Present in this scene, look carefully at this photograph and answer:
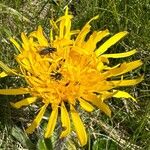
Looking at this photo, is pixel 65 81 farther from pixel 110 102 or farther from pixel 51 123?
pixel 110 102

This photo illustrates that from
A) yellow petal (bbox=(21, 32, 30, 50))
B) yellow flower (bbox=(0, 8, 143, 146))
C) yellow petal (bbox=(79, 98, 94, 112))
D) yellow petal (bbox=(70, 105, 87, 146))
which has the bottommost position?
yellow petal (bbox=(70, 105, 87, 146))

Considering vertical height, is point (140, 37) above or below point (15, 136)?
above

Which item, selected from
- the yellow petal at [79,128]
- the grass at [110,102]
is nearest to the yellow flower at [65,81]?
the yellow petal at [79,128]

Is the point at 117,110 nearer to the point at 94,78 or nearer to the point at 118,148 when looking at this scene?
the point at 118,148

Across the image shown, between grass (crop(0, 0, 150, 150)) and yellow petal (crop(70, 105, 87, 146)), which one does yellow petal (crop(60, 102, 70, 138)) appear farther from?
grass (crop(0, 0, 150, 150))

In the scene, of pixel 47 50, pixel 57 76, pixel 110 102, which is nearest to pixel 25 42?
pixel 47 50

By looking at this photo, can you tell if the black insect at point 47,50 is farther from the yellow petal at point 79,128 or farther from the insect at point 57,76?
the yellow petal at point 79,128

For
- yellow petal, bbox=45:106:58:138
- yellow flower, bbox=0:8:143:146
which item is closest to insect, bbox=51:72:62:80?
yellow flower, bbox=0:8:143:146

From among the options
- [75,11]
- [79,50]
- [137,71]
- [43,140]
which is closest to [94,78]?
[79,50]

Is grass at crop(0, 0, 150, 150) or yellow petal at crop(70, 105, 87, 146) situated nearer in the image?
yellow petal at crop(70, 105, 87, 146)
